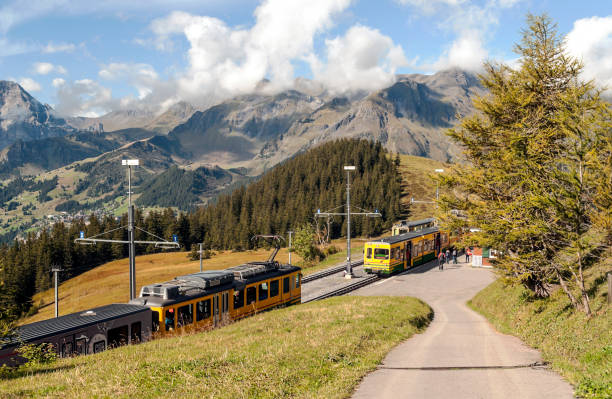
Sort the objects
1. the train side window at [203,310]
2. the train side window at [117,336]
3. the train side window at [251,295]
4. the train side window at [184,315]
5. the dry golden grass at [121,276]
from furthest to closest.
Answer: the dry golden grass at [121,276] → the train side window at [251,295] → the train side window at [203,310] → the train side window at [184,315] → the train side window at [117,336]

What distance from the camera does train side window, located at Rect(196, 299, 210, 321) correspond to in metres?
21.8

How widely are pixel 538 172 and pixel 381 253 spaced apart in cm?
2951

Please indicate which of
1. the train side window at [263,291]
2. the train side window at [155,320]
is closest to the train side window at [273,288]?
the train side window at [263,291]

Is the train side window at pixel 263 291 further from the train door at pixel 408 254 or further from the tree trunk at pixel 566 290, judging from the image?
the train door at pixel 408 254

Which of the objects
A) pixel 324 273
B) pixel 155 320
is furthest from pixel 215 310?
pixel 324 273

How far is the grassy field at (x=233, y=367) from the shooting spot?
31.2ft

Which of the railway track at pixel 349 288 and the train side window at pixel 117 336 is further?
the railway track at pixel 349 288

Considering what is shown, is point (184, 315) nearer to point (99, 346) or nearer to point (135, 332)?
point (135, 332)

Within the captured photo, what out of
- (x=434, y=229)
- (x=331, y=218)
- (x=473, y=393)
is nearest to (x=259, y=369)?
(x=473, y=393)

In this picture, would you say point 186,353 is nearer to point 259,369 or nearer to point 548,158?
point 259,369

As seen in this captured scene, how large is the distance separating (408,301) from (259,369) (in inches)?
748

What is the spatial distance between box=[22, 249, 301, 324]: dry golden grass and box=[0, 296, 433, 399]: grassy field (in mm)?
51532

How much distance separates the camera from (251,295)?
84.8 ft

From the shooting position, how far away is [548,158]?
18.1 metres
